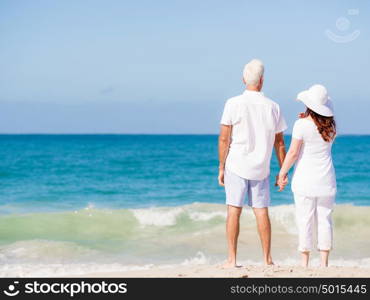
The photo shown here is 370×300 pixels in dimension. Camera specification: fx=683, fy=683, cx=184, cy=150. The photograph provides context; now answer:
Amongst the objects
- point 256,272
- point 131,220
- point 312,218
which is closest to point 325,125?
point 312,218

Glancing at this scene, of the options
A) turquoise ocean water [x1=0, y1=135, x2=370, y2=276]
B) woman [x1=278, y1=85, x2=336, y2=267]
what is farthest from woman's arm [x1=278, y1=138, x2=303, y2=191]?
turquoise ocean water [x1=0, y1=135, x2=370, y2=276]

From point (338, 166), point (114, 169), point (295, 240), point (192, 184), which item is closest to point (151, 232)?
point (295, 240)

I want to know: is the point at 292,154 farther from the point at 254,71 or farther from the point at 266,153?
the point at 254,71

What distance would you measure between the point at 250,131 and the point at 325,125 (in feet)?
1.98

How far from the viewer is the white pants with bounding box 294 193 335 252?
5566 mm

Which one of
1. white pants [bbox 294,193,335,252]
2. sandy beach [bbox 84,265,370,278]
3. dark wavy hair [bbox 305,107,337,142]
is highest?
dark wavy hair [bbox 305,107,337,142]

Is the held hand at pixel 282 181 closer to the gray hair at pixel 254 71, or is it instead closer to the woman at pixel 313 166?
the woman at pixel 313 166

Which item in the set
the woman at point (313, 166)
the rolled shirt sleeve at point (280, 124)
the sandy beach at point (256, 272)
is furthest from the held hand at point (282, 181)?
the sandy beach at point (256, 272)

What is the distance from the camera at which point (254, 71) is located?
5449 millimetres

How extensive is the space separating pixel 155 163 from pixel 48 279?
25.6 m

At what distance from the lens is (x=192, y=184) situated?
887 inches

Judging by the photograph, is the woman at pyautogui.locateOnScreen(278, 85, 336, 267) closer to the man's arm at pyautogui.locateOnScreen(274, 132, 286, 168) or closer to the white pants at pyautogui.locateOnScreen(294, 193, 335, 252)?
the white pants at pyautogui.locateOnScreen(294, 193, 335, 252)

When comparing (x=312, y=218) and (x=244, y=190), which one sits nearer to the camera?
(x=244, y=190)

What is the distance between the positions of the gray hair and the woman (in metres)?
0.37
